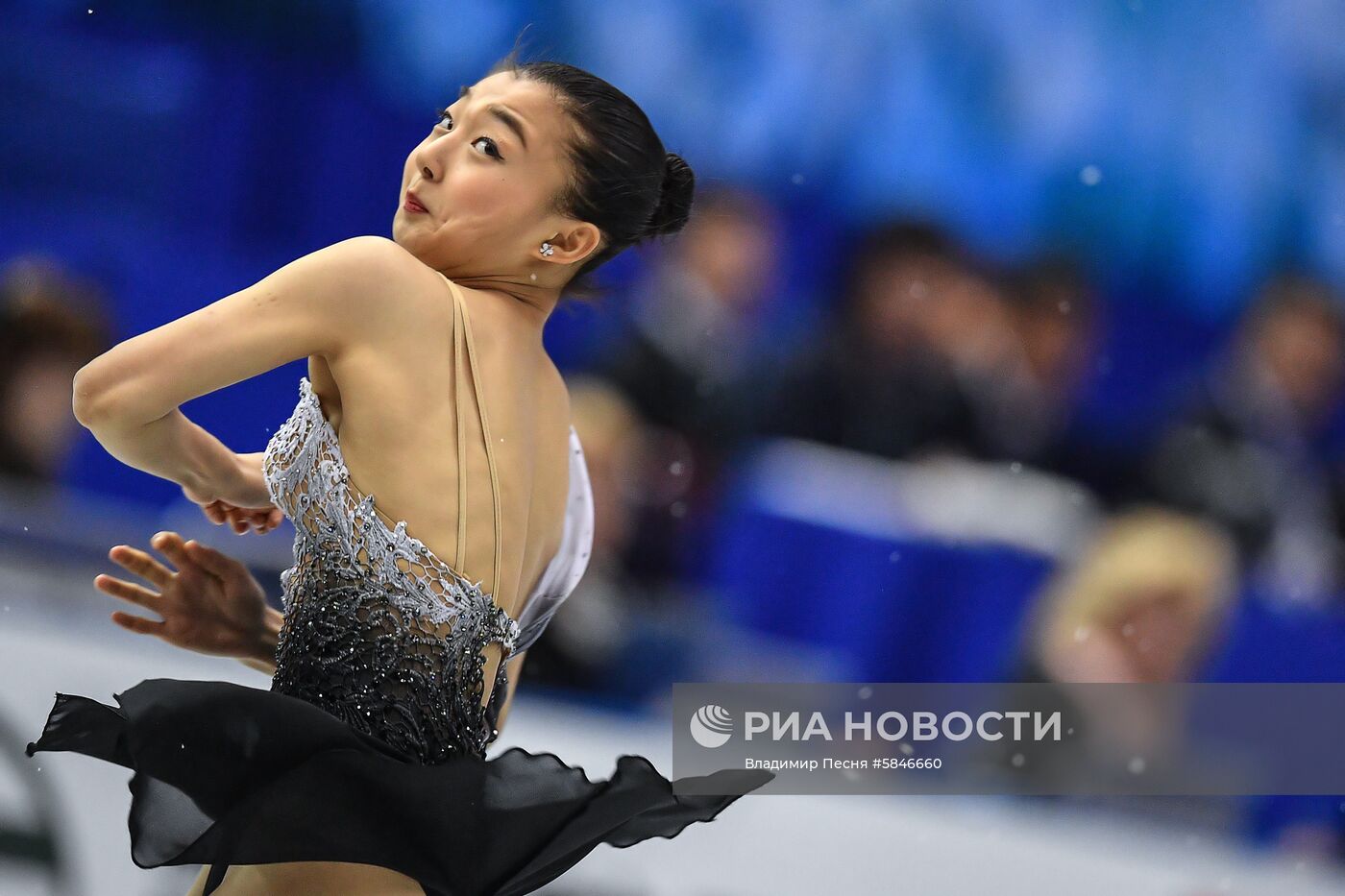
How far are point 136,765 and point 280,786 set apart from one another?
5.5 inches

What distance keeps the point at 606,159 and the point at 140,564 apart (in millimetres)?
789

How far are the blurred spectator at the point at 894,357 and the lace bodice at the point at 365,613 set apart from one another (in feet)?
6.98

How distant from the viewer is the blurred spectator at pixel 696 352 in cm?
359

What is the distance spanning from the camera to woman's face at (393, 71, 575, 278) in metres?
1.72

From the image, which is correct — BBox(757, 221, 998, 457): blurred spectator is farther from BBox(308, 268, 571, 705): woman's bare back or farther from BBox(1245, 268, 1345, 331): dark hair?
BBox(308, 268, 571, 705): woman's bare back

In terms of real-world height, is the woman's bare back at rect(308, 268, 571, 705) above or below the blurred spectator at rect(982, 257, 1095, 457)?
below

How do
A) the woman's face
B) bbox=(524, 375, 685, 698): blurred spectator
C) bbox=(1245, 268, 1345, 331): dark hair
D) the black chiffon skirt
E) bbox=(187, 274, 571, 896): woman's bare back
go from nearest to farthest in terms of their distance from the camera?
1. the black chiffon skirt
2. bbox=(187, 274, 571, 896): woman's bare back
3. the woman's face
4. bbox=(524, 375, 685, 698): blurred spectator
5. bbox=(1245, 268, 1345, 331): dark hair

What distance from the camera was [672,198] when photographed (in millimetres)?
1885

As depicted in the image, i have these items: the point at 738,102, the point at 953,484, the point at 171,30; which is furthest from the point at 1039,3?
the point at 171,30

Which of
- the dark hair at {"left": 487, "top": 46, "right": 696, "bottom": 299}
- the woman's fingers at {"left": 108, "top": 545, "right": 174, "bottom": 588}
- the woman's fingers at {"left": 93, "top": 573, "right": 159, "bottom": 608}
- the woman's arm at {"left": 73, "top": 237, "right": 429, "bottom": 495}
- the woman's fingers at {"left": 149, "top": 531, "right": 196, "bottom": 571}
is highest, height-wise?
the dark hair at {"left": 487, "top": 46, "right": 696, "bottom": 299}


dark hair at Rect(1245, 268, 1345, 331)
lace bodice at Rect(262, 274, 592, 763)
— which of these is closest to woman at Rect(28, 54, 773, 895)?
lace bodice at Rect(262, 274, 592, 763)

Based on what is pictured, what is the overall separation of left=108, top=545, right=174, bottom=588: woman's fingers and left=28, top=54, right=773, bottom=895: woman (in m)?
0.06

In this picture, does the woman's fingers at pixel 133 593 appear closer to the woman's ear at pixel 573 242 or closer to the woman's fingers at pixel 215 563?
the woman's fingers at pixel 215 563

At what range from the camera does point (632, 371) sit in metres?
3.61
